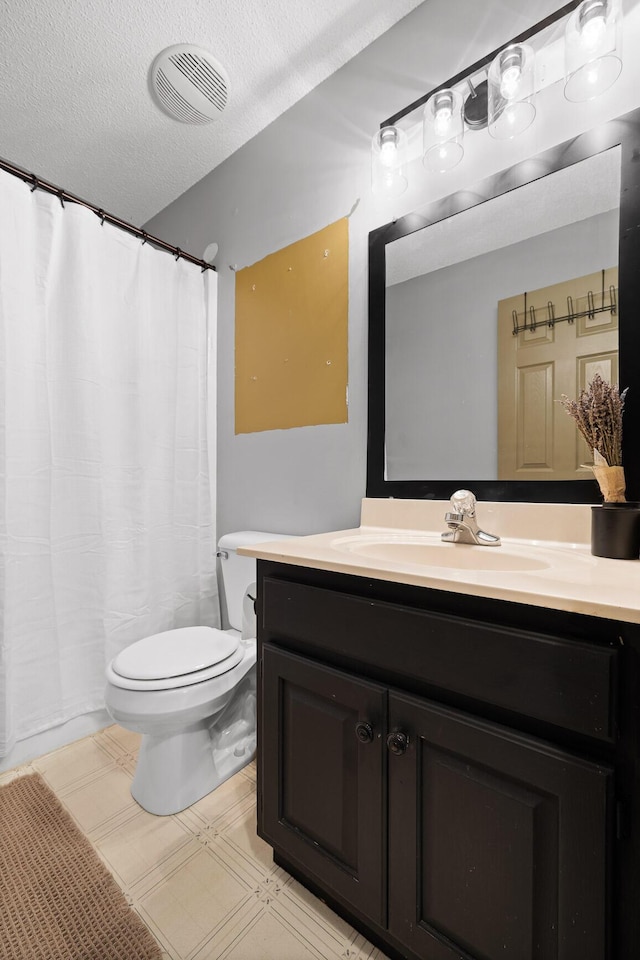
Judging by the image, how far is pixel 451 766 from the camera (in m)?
0.71

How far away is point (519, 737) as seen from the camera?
0.64 meters

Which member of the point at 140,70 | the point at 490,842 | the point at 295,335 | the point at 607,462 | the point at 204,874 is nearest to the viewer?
the point at 490,842

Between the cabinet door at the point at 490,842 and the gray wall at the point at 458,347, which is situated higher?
the gray wall at the point at 458,347

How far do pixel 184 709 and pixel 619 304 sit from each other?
1483mm

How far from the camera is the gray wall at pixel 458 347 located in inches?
42.9

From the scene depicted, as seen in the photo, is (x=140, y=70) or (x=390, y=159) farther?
(x=140, y=70)

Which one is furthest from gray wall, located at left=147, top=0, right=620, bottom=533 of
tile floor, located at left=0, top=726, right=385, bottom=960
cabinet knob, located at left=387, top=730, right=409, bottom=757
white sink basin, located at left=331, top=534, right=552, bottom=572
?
tile floor, located at left=0, top=726, right=385, bottom=960

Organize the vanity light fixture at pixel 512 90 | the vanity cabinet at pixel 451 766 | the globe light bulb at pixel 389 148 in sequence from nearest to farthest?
the vanity cabinet at pixel 451 766 < the vanity light fixture at pixel 512 90 < the globe light bulb at pixel 389 148

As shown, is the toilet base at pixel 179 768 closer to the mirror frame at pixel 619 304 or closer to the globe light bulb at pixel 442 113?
the mirror frame at pixel 619 304

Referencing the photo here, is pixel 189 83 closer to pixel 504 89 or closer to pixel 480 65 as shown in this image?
pixel 480 65

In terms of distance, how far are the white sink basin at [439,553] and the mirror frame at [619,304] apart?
164mm

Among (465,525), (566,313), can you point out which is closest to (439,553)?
(465,525)

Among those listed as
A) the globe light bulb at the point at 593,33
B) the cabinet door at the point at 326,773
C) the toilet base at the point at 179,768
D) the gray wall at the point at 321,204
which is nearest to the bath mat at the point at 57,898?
the toilet base at the point at 179,768

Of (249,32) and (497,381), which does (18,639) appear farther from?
(249,32)
